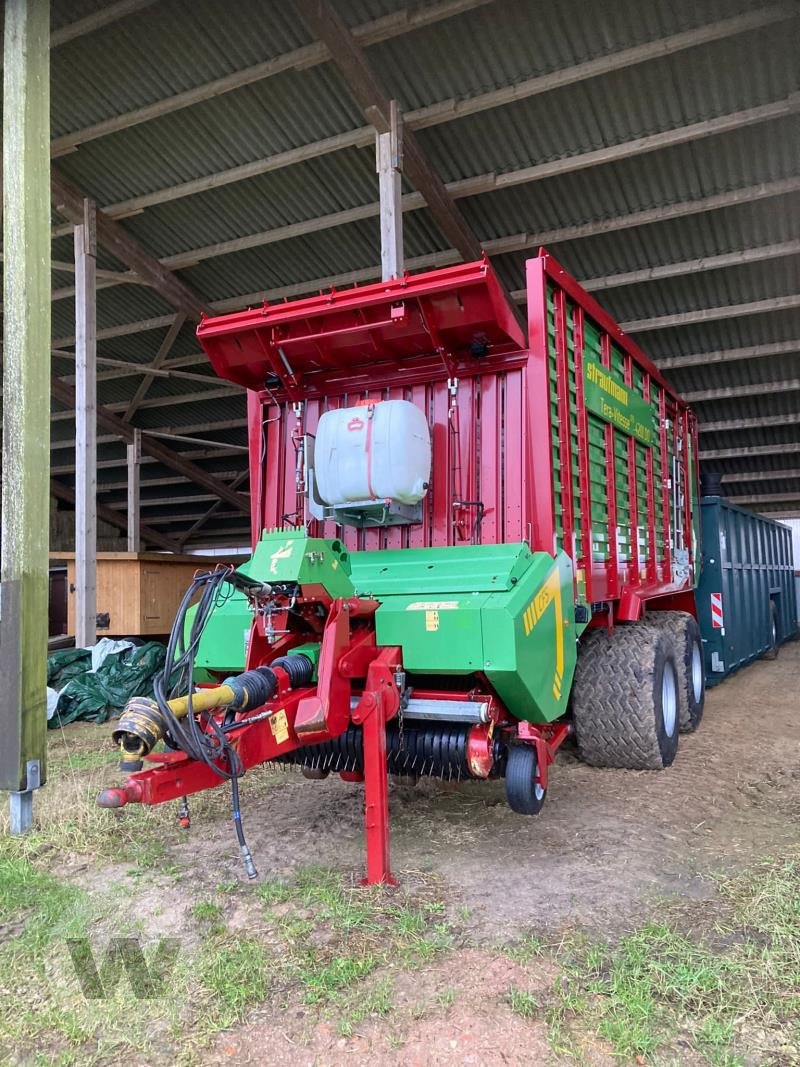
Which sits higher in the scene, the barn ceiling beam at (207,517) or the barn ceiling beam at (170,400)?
the barn ceiling beam at (170,400)

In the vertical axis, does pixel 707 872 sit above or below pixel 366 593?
below

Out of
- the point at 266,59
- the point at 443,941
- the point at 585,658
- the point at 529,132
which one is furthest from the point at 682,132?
the point at 443,941

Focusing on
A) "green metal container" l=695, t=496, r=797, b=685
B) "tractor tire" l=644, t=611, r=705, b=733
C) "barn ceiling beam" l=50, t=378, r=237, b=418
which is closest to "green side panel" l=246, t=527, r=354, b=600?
"tractor tire" l=644, t=611, r=705, b=733

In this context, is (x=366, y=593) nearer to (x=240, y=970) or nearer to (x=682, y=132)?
(x=240, y=970)

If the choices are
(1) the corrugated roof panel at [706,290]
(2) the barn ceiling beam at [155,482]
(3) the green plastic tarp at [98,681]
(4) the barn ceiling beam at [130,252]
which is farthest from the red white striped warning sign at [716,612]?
(2) the barn ceiling beam at [155,482]

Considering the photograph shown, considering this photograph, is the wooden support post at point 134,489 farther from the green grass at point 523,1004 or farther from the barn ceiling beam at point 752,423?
the green grass at point 523,1004

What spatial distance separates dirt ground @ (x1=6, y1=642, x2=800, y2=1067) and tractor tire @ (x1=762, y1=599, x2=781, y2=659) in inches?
236

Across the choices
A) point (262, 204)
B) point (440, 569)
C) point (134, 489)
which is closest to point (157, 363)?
point (134, 489)

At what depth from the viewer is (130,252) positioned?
10.4 meters

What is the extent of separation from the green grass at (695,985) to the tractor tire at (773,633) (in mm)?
8892

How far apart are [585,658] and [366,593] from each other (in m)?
1.69

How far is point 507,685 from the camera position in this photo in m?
3.29

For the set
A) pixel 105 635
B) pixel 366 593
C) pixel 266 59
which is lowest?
pixel 105 635

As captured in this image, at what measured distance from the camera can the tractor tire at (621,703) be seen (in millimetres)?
4586
